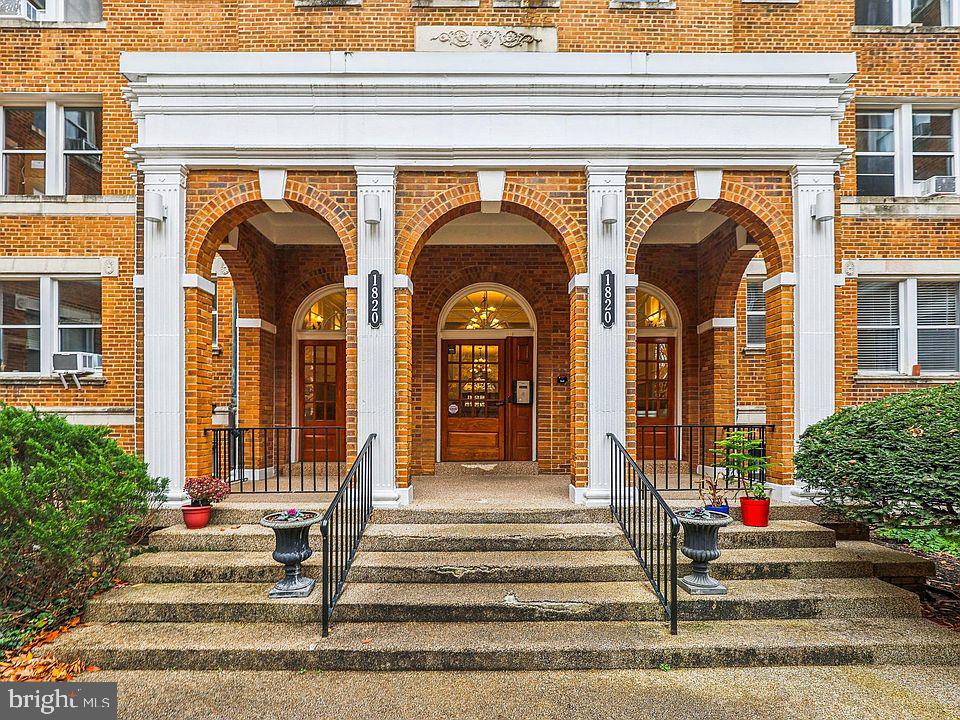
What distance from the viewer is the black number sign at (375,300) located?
6.45 m

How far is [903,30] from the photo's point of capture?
8672 millimetres

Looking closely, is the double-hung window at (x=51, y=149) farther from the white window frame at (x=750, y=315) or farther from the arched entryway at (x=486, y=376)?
the white window frame at (x=750, y=315)

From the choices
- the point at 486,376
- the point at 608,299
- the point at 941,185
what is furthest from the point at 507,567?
the point at 941,185

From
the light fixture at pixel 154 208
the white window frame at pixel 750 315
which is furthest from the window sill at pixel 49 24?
the white window frame at pixel 750 315

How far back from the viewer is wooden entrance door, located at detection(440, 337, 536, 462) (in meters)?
9.54

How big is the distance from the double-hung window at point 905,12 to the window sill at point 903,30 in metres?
0.36

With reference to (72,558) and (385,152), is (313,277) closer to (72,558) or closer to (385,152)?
(385,152)

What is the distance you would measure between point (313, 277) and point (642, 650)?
7739 mm

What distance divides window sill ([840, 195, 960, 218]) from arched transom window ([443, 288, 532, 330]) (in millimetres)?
5421

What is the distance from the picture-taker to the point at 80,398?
8516 millimetres

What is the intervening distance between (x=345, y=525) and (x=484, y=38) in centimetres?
620

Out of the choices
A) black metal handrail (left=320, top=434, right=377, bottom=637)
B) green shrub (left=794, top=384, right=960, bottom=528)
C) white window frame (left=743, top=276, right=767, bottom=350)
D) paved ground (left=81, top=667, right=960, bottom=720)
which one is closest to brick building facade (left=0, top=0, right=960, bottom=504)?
white window frame (left=743, top=276, right=767, bottom=350)

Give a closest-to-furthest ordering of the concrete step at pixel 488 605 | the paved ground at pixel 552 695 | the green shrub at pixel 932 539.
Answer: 1. the paved ground at pixel 552 695
2. the green shrub at pixel 932 539
3. the concrete step at pixel 488 605

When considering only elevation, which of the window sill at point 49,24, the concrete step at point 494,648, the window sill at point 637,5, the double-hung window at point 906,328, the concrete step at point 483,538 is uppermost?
the window sill at point 49,24
